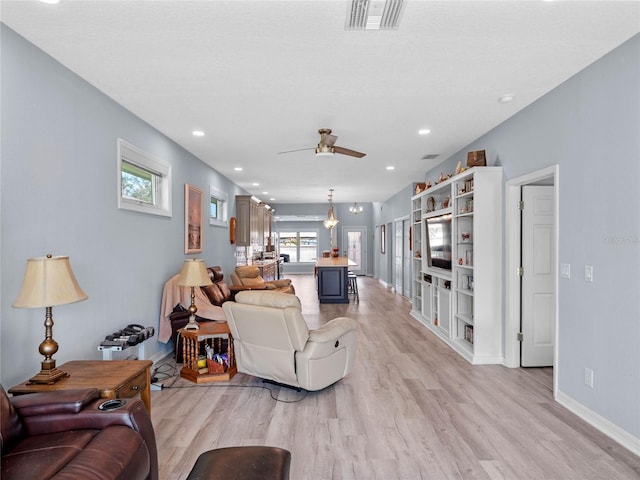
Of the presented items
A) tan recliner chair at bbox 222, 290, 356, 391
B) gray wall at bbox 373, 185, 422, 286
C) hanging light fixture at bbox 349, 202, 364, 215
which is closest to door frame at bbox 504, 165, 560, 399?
tan recliner chair at bbox 222, 290, 356, 391

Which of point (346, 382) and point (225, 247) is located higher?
point (225, 247)

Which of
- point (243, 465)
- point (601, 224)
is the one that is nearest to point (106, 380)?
point (243, 465)

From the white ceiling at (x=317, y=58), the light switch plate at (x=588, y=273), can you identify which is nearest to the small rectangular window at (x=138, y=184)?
the white ceiling at (x=317, y=58)

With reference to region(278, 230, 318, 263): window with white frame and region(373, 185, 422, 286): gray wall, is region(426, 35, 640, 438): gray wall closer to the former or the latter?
region(373, 185, 422, 286): gray wall

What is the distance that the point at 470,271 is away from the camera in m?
4.68

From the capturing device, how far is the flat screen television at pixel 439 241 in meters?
5.14

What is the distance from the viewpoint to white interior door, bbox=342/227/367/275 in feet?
47.1

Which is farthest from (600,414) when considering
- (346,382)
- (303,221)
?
(303,221)

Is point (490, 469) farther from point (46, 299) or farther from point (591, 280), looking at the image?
point (46, 299)

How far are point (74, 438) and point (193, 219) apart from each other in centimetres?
415

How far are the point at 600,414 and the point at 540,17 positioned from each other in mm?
2764

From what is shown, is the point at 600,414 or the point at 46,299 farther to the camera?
the point at 600,414

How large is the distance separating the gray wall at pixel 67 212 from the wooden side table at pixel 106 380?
1.22 ft

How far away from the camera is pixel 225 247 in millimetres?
7430
